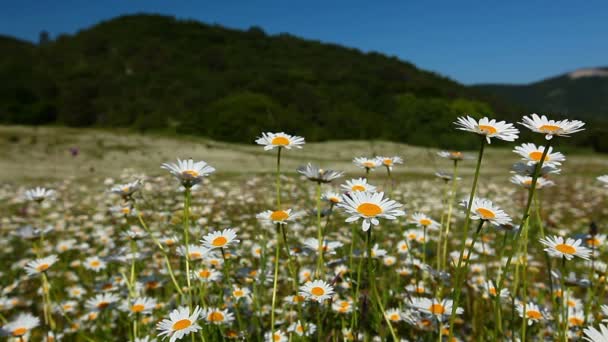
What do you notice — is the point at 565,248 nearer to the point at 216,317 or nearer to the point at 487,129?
the point at 487,129

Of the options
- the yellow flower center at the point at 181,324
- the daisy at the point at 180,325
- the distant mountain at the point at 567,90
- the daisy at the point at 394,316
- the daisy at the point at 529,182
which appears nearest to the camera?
the daisy at the point at 180,325

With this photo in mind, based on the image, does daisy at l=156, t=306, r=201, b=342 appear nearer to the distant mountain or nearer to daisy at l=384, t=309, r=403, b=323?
daisy at l=384, t=309, r=403, b=323

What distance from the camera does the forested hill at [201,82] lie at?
2394 centimetres

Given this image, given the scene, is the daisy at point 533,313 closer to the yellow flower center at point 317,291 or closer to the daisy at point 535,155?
the daisy at point 535,155

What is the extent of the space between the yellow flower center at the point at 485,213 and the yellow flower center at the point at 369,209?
1.18 ft

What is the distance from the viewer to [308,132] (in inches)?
881

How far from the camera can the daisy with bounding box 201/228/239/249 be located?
149cm

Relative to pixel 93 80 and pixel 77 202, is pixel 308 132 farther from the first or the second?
pixel 93 80

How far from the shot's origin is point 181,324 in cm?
136

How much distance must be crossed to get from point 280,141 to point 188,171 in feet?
1.28

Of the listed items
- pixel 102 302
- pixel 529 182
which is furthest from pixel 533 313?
pixel 102 302

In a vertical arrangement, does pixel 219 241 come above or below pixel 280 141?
below

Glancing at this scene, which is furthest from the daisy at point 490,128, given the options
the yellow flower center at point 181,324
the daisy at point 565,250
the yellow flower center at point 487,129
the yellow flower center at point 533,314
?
the yellow flower center at point 181,324

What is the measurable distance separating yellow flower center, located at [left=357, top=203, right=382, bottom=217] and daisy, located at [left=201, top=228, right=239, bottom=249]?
0.56 metres
